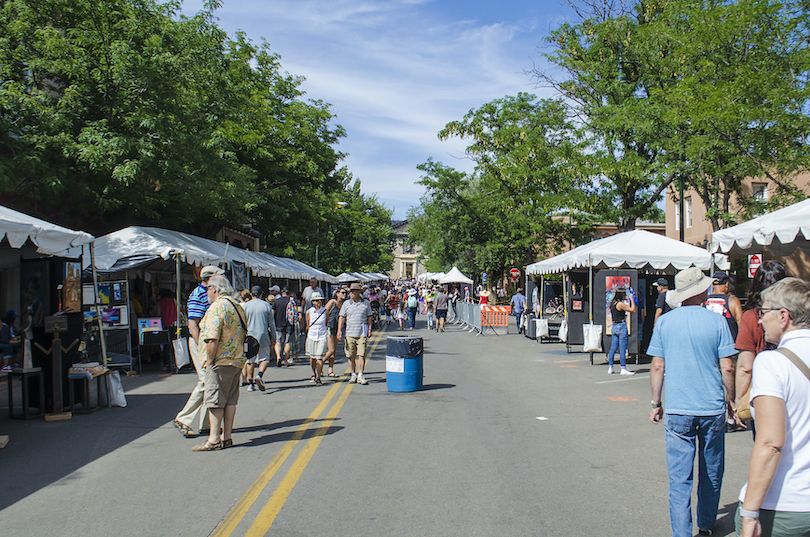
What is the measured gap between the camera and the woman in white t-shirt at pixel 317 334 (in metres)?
→ 11.4

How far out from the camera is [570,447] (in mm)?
6836

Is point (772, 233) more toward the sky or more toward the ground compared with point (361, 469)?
more toward the sky

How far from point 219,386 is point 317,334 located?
185 inches

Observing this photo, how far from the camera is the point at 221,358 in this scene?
6719 millimetres

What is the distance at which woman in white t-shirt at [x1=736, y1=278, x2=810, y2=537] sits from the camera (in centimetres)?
247

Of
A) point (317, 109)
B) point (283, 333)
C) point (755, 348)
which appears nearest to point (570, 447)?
point (755, 348)

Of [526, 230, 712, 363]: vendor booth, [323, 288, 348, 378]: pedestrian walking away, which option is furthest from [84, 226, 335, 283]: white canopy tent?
[526, 230, 712, 363]: vendor booth

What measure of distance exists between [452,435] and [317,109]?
23719 mm

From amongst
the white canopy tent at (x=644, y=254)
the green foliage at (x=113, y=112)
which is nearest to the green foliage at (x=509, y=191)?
the white canopy tent at (x=644, y=254)

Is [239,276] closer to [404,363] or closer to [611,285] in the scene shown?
[404,363]

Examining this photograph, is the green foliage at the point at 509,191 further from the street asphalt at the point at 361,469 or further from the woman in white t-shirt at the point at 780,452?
the woman in white t-shirt at the point at 780,452

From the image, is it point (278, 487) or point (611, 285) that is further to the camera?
point (611, 285)

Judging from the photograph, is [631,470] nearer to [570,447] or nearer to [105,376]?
[570,447]

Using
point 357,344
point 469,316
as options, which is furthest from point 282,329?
point 469,316
